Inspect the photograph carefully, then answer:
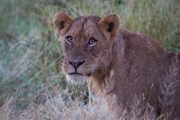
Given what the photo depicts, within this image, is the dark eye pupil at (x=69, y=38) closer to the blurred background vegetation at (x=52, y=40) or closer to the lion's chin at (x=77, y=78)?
the lion's chin at (x=77, y=78)

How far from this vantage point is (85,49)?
5883 mm

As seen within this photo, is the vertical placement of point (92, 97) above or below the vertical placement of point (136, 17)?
below

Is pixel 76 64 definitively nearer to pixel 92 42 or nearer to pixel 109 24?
pixel 92 42

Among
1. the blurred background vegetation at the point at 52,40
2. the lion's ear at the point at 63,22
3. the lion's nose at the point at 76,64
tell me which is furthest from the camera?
the blurred background vegetation at the point at 52,40

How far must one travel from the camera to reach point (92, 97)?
6090mm

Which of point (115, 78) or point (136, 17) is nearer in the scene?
point (115, 78)

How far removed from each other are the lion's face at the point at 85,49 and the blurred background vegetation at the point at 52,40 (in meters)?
1.16

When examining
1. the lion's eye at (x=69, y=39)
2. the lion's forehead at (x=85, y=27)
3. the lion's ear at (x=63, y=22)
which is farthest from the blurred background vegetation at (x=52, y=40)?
the lion's forehead at (x=85, y=27)

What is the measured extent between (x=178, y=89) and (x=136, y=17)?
2305 millimetres

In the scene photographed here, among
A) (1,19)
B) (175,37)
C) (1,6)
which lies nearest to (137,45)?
(175,37)

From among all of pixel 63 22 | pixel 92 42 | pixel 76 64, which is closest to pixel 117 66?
pixel 92 42

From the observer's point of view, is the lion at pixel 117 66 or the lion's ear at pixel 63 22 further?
the lion's ear at pixel 63 22

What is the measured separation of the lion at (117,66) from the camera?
588 centimetres

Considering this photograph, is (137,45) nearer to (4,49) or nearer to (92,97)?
(92,97)
